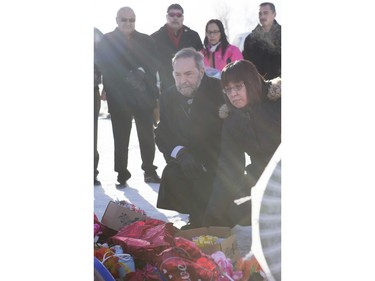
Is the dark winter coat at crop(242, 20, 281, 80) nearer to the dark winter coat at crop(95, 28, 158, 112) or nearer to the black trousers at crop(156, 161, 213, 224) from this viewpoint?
the dark winter coat at crop(95, 28, 158, 112)

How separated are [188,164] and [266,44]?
0.51 meters

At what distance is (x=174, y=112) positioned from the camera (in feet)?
7.45

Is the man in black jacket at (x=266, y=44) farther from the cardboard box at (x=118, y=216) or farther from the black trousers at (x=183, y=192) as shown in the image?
the cardboard box at (x=118, y=216)

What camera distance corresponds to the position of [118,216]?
2506 millimetres

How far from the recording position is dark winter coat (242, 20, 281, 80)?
196cm

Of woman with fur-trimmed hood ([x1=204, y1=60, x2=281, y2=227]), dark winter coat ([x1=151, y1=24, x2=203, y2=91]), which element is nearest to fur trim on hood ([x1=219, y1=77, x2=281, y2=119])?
woman with fur-trimmed hood ([x1=204, y1=60, x2=281, y2=227])

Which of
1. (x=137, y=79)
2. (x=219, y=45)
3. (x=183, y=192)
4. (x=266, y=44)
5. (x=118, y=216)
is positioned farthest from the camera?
(x=118, y=216)

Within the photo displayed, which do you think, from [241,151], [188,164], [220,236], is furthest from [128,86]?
[220,236]

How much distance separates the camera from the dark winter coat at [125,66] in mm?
2156

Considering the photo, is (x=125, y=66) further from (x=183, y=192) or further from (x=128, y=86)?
(x=183, y=192)
